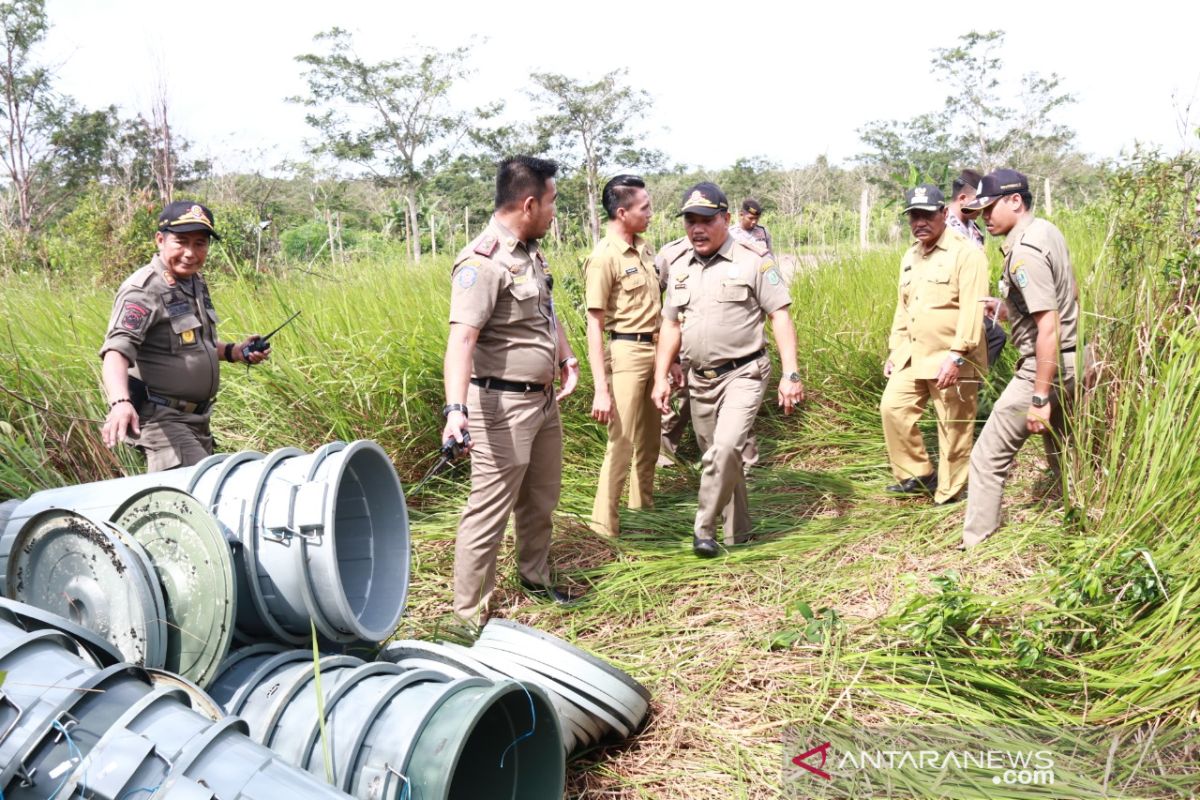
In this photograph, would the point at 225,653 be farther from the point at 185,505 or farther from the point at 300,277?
the point at 300,277

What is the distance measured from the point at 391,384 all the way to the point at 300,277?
6.21ft

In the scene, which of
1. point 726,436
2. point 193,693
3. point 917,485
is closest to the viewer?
point 193,693

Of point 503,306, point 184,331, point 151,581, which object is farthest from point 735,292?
point 151,581

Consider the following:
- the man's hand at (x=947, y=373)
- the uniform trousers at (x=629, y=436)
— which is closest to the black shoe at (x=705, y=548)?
the uniform trousers at (x=629, y=436)

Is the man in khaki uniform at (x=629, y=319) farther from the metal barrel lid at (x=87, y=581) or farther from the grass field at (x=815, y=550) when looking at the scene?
the metal barrel lid at (x=87, y=581)

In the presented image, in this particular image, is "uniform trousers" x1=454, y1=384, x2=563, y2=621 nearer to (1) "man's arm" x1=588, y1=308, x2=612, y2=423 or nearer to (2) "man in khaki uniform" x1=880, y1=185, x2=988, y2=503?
(1) "man's arm" x1=588, y1=308, x2=612, y2=423

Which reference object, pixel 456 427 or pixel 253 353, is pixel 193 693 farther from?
pixel 253 353

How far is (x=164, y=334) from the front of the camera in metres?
3.88

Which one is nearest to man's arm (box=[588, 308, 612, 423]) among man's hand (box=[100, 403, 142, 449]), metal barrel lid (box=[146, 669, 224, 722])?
man's hand (box=[100, 403, 142, 449])

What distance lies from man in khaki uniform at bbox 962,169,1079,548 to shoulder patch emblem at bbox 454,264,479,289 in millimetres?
2402

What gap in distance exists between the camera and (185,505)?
2.46 metres

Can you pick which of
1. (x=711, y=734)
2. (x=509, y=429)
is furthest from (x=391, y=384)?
(x=711, y=734)

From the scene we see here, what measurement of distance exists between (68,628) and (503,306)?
2134mm

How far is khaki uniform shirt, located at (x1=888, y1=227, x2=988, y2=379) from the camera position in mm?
4969
